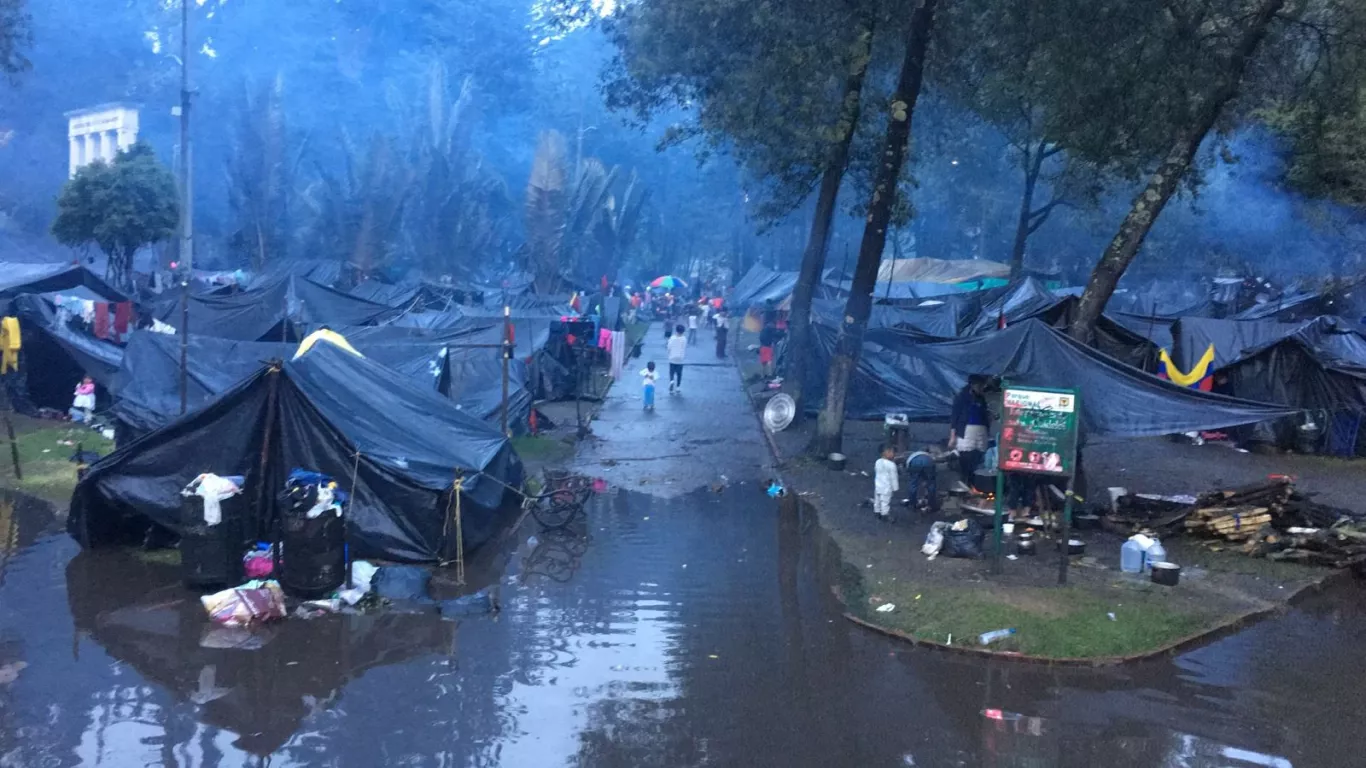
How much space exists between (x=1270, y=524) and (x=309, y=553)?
10607mm

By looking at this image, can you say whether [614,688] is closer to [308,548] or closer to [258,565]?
[308,548]

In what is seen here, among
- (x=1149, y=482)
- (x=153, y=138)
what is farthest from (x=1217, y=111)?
(x=153, y=138)

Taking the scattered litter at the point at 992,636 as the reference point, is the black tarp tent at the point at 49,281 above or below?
above

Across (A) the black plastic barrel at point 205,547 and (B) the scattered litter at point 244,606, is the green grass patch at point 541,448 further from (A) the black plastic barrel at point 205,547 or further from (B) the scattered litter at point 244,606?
(B) the scattered litter at point 244,606

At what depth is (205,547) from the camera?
30.7ft

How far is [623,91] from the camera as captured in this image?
23.6m

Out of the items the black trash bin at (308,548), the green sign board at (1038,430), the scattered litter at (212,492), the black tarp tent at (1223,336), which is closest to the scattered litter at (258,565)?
the black trash bin at (308,548)

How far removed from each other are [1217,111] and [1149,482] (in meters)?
5.59

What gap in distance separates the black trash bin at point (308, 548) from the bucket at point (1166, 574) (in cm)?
802

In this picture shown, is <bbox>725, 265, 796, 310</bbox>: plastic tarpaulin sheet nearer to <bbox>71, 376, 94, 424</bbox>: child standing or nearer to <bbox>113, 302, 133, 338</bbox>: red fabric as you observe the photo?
<bbox>113, 302, 133, 338</bbox>: red fabric

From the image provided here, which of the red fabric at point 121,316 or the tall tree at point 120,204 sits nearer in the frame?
the red fabric at point 121,316

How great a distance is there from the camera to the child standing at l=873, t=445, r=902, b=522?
12.8 metres

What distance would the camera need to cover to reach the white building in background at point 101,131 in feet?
135

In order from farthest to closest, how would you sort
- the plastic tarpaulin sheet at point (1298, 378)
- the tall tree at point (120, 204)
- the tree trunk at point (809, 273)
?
1. the tall tree at point (120, 204)
2. the tree trunk at point (809, 273)
3. the plastic tarpaulin sheet at point (1298, 378)
